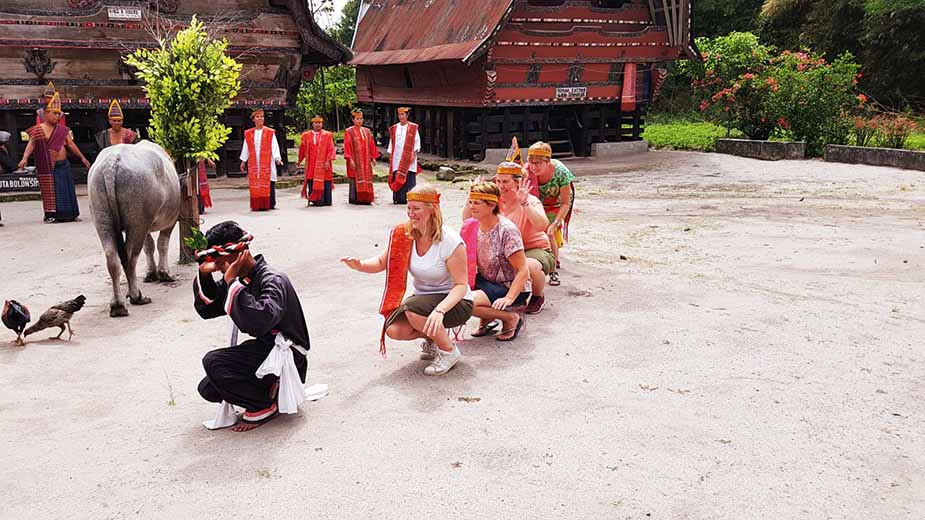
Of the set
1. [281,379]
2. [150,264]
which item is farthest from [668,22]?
[281,379]

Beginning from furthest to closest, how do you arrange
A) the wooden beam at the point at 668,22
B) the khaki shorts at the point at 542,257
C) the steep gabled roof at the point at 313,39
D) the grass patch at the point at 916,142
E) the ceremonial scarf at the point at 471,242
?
the wooden beam at the point at 668,22 → the grass patch at the point at 916,142 → the steep gabled roof at the point at 313,39 → the khaki shorts at the point at 542,257 → the ceremonial scarf at the point at 471,242

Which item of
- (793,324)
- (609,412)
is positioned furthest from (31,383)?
(793,324)

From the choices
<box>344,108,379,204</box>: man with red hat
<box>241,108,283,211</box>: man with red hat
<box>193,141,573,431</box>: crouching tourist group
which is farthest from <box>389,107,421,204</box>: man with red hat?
<box>193,141,573,431</box>: crouching tourist group

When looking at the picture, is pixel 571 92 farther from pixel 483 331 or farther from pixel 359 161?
pixel 483 331

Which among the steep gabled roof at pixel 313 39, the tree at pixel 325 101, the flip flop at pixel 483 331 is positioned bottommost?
the flip flop at pixel 483 331

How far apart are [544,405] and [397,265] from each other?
131 cm

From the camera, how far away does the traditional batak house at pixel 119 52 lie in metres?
14.0

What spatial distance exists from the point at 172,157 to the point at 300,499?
5934 mm

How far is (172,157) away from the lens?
28.3 ft

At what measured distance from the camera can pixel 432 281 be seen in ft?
17.1

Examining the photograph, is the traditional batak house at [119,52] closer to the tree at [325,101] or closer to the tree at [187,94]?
the tree at [187,94]

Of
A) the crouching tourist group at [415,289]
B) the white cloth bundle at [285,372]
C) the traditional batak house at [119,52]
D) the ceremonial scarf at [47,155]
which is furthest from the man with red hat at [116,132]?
the white cloth bundle at [285,372]

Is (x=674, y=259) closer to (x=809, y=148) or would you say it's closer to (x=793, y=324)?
(x=793, y=324)

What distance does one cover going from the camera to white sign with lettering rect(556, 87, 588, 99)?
19.5 m
